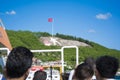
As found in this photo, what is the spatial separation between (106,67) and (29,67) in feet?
2.40

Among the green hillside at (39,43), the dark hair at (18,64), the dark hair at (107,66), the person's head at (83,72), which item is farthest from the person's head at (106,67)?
the green hillside at (39,43)

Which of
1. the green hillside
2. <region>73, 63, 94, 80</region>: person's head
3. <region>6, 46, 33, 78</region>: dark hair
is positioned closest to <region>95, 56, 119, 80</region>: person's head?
<region>73, 63, 94, 80</region>: person's head

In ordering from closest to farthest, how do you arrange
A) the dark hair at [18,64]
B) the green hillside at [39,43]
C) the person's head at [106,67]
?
the dark hair at [18,64]
the person's head at [106,67]
the green hillside at [39,43]

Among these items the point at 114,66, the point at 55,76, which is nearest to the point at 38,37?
the point at 55,76

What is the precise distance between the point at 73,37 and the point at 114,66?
70.0 metres

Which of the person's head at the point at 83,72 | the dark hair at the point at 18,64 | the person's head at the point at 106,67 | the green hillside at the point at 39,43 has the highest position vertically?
the dark hair at the point at 18,64

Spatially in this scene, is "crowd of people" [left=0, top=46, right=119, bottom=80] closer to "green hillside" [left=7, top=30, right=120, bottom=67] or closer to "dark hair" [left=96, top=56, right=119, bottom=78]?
"dark hair" [left=96, top=56, right=119, bottom=78]

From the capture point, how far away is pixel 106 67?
9.09ft

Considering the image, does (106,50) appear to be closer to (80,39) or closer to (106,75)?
(80,39)

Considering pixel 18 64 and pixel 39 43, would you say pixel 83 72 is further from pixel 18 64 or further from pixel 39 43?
pixel 39 43

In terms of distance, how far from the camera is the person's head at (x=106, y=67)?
8.97 ft

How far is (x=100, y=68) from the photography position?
277 cm

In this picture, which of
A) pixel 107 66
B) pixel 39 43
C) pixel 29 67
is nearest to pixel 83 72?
pixel 107 66

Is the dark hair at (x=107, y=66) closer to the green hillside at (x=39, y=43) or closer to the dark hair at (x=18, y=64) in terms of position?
the dark hair at (x=18, y=64)
